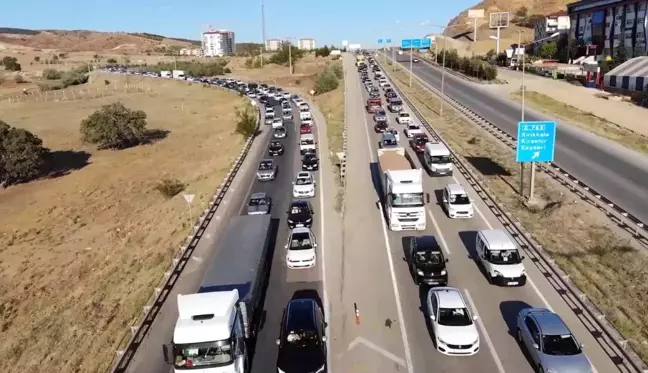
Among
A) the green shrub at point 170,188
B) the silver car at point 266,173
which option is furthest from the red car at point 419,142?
the green shrub at point 170,188

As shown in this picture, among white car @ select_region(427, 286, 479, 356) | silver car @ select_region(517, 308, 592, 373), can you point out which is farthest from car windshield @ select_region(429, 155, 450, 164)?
silver car @ select_region(517, 308, 592, 373)

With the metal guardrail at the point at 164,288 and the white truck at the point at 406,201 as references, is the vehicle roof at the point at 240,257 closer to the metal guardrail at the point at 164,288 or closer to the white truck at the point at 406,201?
the metal guardrail at the point at 164,288

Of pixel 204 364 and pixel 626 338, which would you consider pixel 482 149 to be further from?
pixel 204 364

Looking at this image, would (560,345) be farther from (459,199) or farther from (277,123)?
(277,123)

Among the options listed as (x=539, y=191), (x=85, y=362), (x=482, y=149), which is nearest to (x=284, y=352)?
(x=85, y=362)

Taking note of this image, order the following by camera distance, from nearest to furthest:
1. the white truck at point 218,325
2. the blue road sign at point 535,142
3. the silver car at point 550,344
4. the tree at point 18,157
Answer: the white truck at point 218,325 < the silver car at point 550,344 < the blue road sign at point 535,142 < the tree at point 18,157

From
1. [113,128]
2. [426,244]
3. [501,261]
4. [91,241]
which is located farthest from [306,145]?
[501,261]

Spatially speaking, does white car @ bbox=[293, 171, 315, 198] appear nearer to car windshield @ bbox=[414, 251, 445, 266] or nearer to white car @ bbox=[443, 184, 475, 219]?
white car @ bbox=[443, 184, 475, 219]
